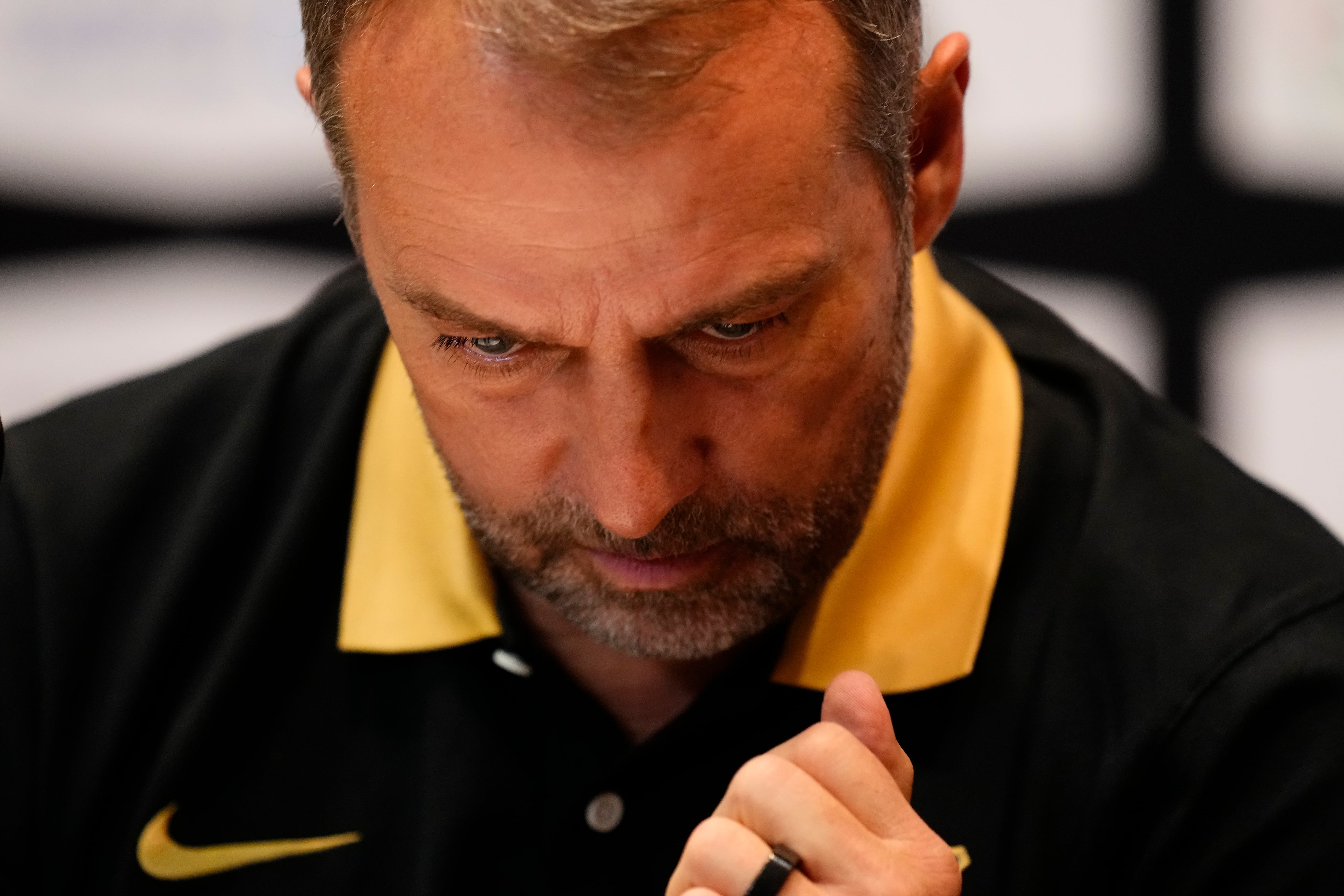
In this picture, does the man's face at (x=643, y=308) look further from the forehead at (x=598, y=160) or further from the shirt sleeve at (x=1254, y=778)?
the shirt sleeve at (x=1254, y=778)

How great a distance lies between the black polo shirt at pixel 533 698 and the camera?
83 centimetres

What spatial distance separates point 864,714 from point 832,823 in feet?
0.17

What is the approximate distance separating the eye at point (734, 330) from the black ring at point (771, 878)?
0.24 meters

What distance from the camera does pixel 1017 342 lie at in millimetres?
1025

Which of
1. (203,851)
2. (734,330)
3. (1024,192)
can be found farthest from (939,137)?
(1024,192)

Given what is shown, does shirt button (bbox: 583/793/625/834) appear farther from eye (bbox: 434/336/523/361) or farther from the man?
eye (bbox: 434/336/523/361)

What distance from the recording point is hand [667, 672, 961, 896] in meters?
0.64

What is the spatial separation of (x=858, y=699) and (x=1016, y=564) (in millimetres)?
262

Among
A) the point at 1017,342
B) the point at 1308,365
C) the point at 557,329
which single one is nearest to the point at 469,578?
the point at 557,329

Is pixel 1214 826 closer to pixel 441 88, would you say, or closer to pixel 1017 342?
pixel 1017 342

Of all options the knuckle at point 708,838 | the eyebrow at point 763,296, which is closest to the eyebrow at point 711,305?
the eyebrow at point 763,296

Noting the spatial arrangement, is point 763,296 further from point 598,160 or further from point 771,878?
point 771,878

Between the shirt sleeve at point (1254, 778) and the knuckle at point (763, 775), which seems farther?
the shirt sleeve at point (1254, 778)

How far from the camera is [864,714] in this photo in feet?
2.20
